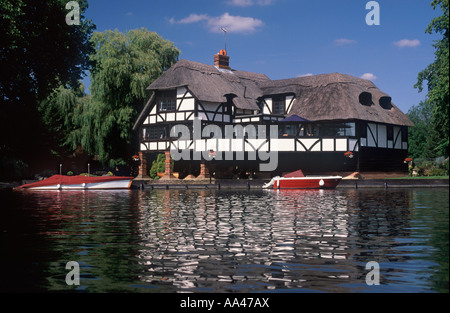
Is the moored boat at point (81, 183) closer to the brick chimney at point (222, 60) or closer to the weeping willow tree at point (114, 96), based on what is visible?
the weeping willow tree at point (114, 96)

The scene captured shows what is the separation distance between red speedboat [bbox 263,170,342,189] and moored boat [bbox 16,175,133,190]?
42.0ft

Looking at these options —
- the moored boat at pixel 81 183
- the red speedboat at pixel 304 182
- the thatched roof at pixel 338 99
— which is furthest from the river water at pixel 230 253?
the thatched roof at pixel 338 99

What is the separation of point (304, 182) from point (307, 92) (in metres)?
15.5

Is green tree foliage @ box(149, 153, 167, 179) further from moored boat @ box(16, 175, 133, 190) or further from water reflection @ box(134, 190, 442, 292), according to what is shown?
water reflection @ box(134, 190, 442, 292)

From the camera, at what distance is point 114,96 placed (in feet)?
172

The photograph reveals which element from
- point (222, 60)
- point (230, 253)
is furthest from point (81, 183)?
point (230, 253)

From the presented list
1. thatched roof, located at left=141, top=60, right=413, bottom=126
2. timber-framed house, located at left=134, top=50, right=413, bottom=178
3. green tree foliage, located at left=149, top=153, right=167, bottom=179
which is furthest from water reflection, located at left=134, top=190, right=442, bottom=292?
green tree foliage, located at left=149, top=153, right=167, bottom=179

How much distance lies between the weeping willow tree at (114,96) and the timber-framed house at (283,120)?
7.68ft

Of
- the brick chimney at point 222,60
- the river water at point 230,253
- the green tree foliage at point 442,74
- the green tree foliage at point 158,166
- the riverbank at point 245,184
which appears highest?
the brick chimney at point 222,60

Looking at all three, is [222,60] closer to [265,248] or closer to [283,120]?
[283,120]

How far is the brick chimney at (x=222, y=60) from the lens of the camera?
58031 mm

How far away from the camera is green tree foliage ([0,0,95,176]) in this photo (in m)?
24.4

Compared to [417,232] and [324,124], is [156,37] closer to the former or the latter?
[324,124]

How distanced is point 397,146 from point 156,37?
2739cm
